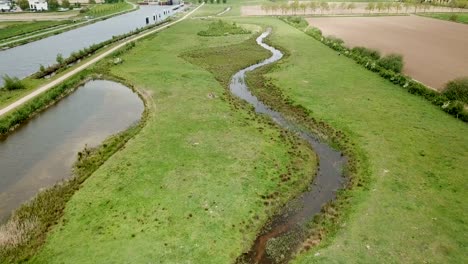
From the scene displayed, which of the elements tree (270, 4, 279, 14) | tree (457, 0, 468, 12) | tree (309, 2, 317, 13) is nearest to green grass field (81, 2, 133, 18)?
tree (270, 4, 279, 14)

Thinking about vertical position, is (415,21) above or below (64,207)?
above

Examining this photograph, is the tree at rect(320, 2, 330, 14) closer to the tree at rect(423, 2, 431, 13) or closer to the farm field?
the tree at rect(423, 2, 431, 13)

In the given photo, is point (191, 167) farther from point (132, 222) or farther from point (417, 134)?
point (417, 134)

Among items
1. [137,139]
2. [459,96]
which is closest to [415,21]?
[459,96]

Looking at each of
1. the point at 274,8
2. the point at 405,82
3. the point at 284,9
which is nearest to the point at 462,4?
the point at 284,9

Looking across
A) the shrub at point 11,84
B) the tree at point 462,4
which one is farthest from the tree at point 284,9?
the shrub at point 11,84

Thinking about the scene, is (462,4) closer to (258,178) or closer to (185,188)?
(258,178)
